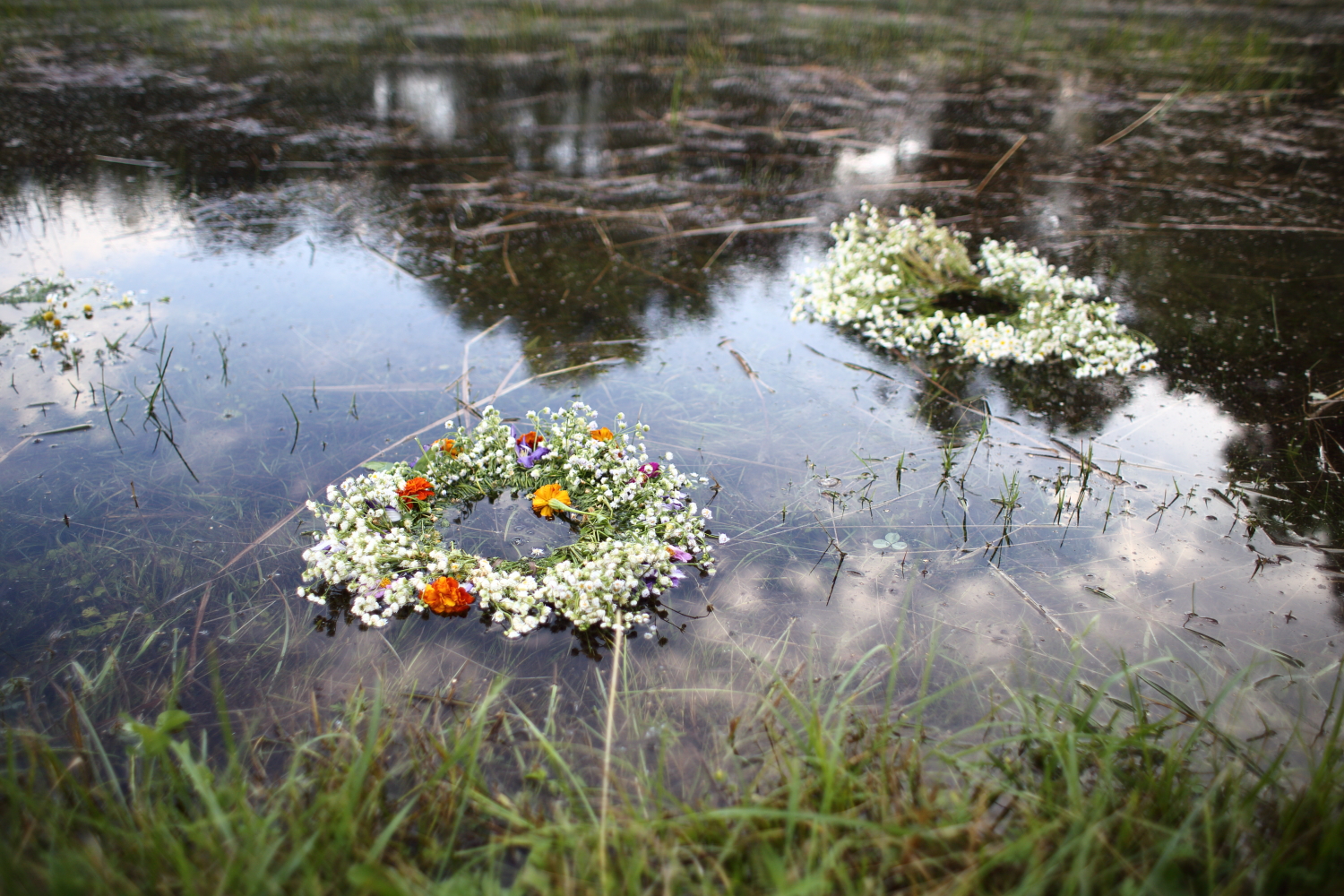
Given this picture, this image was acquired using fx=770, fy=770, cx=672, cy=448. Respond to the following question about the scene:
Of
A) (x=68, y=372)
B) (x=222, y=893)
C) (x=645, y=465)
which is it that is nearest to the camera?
(x=222, y=893)

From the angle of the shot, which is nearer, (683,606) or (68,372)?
(683,606)

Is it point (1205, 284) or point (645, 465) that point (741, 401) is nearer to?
point (645, 465)

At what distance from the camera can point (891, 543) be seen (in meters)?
2.99

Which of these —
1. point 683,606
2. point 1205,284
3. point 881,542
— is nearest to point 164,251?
point 683,606

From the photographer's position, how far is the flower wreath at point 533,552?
8.52 feet

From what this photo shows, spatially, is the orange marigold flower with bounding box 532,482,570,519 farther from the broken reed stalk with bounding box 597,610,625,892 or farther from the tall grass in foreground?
the tall grass in foreground

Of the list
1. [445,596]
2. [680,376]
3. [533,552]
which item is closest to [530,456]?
[533,552]

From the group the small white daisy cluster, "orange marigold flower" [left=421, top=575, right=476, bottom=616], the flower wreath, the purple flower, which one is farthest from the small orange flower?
the small white daisy cluster

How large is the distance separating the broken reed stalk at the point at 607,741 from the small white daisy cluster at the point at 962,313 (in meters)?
→ 2.58

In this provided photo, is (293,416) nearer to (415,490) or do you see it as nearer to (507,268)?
(415,490)

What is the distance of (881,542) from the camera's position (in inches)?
118

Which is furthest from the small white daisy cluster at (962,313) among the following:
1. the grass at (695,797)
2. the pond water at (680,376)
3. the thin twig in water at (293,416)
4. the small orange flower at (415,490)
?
the thin twig in water at (293,416)

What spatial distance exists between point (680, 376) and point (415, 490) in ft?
5.30

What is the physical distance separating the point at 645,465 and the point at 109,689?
1881 millimetres
